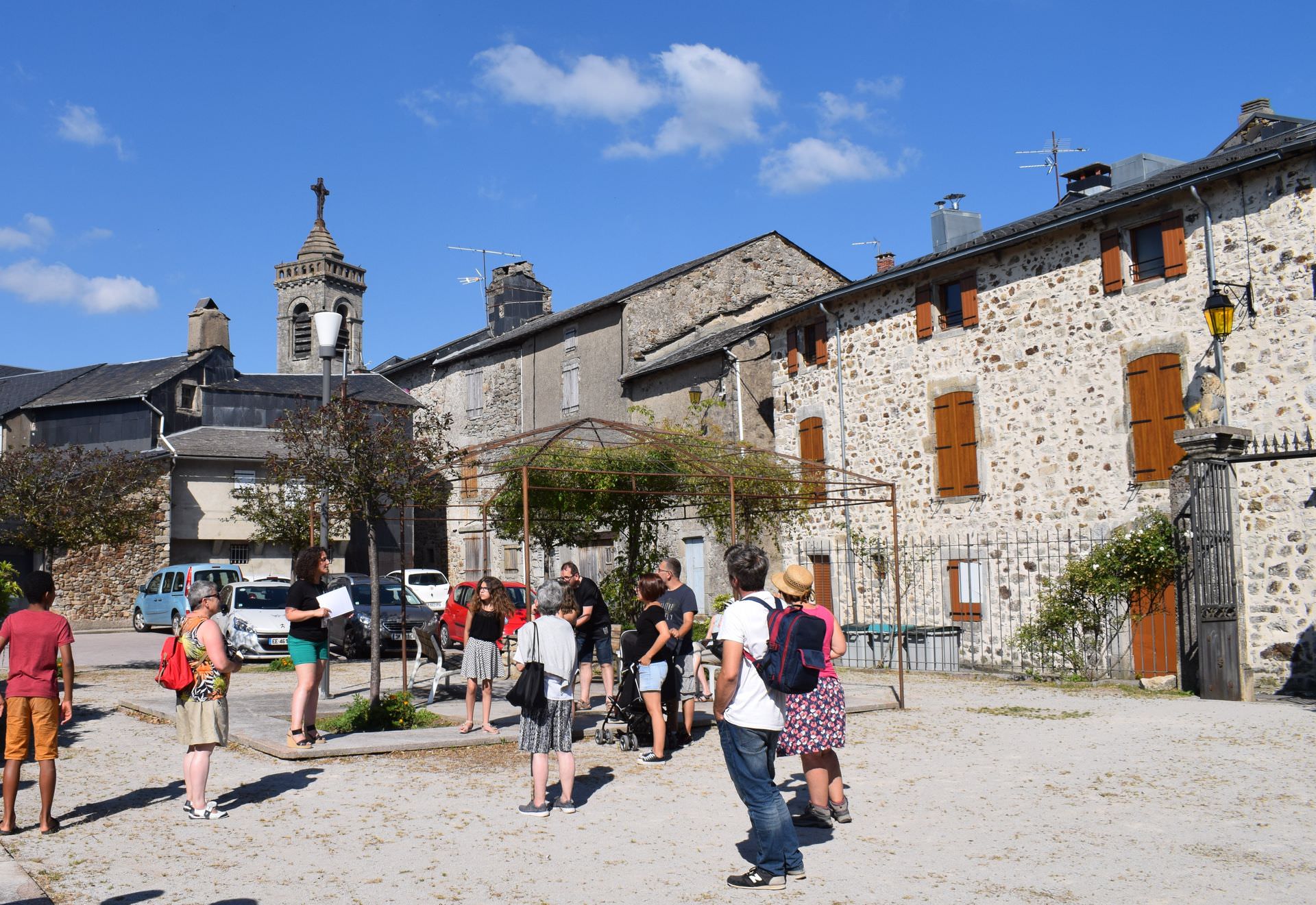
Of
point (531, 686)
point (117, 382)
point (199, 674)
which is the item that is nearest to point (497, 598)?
point (531, 686)

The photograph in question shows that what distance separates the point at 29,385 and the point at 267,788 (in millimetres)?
37745

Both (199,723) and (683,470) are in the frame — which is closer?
(199,723)

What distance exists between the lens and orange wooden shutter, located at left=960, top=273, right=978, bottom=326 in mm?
18578

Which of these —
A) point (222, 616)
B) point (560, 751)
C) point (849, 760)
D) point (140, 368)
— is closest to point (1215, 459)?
point (849, 760)

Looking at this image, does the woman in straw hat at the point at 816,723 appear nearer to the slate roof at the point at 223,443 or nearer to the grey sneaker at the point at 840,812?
the grey sneaker at the point at 840,812

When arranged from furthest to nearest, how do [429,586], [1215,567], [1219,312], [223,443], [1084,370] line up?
[223,443]
[429,586]
[1084,370]
[1219,312]
[1215,567]

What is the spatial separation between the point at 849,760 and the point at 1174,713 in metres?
4.77

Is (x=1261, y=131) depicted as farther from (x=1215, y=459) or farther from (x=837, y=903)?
(x=837, y=903)

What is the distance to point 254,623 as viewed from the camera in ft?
60.6

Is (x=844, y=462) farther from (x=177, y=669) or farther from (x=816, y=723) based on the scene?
(x=177, y=669)

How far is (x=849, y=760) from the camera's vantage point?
8.76m

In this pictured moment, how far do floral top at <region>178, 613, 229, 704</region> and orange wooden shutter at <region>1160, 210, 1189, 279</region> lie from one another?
13.7m

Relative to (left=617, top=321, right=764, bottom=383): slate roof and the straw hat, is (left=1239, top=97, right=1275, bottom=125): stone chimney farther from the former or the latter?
the straw hat

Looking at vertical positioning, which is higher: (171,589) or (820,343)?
(820,343)
